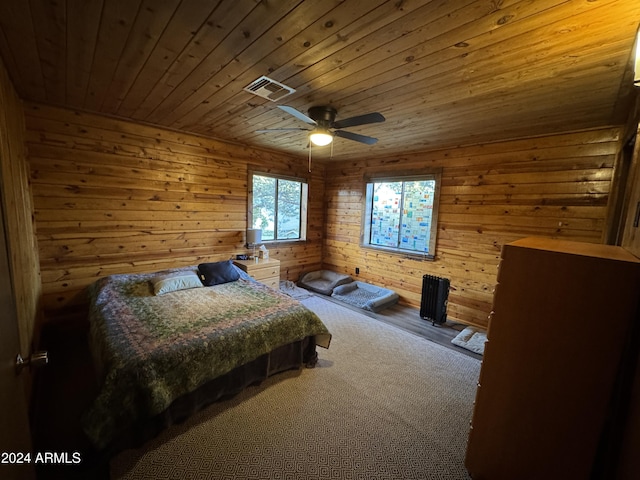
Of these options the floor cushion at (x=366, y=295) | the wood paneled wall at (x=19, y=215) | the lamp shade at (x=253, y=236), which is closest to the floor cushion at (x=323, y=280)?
the floor cushion at (x=366, y=295)

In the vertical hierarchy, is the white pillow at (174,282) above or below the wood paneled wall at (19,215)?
below

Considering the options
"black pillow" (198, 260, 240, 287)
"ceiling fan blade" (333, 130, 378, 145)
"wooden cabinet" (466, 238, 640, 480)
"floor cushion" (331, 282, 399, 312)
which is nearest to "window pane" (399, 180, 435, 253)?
"floor cushion" (331, 282, 399, 312)

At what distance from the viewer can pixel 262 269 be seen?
3992 millimetres

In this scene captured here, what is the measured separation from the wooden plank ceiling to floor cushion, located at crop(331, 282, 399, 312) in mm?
2671

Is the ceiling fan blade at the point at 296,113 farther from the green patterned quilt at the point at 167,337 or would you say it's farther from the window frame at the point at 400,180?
the window frame at the point at 400,180

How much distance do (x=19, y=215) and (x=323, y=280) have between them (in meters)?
4.26

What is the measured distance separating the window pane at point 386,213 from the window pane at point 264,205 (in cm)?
191

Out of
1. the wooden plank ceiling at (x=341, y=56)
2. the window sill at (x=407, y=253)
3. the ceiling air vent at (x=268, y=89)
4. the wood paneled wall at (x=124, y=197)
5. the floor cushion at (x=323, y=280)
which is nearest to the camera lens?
the wooden plank ceiling at (x=341, y=56)

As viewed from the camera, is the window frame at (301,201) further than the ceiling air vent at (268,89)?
Yes

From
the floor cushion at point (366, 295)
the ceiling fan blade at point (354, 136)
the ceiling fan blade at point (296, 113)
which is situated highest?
the ceiling fan blade at point (296, 113)

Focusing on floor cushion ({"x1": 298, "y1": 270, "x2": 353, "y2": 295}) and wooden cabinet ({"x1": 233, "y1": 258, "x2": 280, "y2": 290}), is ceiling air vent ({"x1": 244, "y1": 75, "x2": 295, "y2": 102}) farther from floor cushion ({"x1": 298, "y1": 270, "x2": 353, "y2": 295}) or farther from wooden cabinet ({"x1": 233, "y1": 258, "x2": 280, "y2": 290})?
floor cushion ({"x1": 298, "y1": 270, "x2": 353, "y2": 295})

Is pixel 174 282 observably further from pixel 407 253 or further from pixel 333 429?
pixel 407 253

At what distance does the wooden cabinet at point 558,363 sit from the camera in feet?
3.71

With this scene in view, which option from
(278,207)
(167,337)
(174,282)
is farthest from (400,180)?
(167,337)
